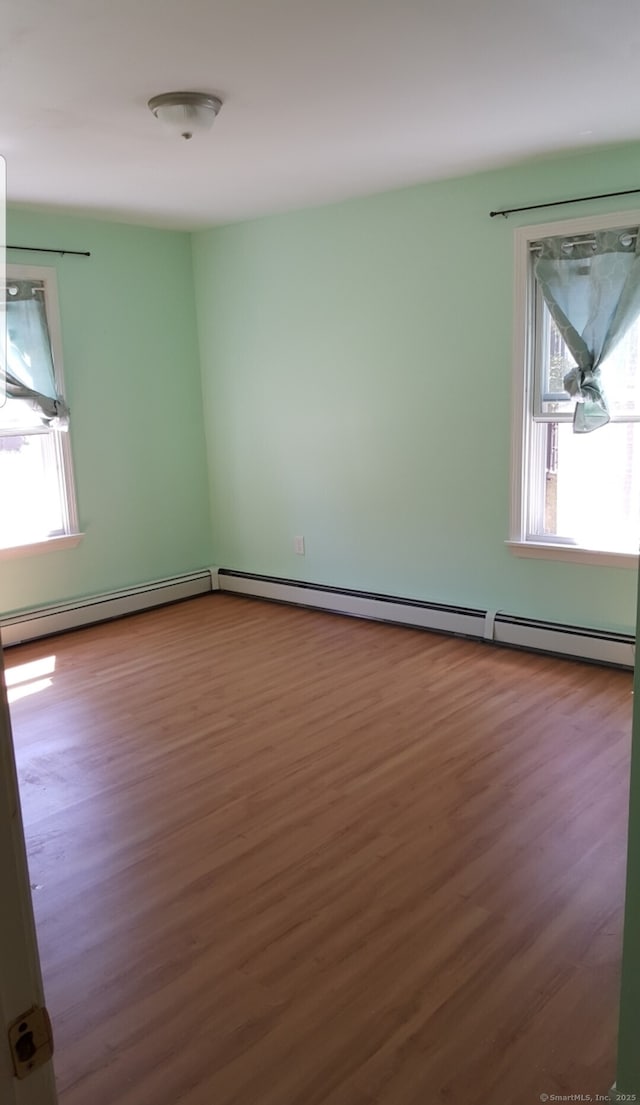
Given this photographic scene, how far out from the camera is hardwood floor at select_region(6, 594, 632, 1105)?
72.6 inches

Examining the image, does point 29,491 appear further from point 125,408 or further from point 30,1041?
point 30,1041

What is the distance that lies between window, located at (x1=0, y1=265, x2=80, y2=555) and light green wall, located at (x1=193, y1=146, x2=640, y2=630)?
3.91 feet

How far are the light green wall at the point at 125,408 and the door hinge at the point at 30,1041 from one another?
424 centimetres

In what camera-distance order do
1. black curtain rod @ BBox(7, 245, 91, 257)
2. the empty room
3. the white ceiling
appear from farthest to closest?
black curtain rod @ BBox(7, 245, 91, 257)
the white ceiling
the empty room

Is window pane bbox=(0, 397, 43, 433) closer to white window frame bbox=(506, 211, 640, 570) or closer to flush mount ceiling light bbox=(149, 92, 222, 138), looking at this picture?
flush mount ceiling light bbox=(149, 92, 222, 138)

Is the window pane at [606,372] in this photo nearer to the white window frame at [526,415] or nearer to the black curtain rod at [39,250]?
the white window frame at [526,415]

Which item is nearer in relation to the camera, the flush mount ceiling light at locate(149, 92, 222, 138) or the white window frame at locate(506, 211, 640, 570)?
the flush mount ceiling light at locate(149, 92, 222, 138)

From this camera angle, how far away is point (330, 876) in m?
2.51

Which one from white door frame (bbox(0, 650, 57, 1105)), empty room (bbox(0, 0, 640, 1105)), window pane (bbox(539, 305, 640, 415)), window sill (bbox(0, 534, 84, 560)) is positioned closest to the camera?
white door frame (bbox(0, 650, 57, 1105))

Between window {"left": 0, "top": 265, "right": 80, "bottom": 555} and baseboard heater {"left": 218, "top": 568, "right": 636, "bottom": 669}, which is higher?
window {"left": 0, "top": 265, "right": 80, "bottom": 555}

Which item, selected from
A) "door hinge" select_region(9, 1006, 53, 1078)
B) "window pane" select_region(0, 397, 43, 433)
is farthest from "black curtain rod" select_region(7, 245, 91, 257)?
"door hinge" select_region(9, 1006, 53, 1078)

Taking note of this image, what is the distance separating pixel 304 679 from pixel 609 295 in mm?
2352

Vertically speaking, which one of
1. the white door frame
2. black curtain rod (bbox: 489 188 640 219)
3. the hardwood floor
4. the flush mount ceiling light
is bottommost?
the hardwood floor

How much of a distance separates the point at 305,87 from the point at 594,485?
2.31 m
